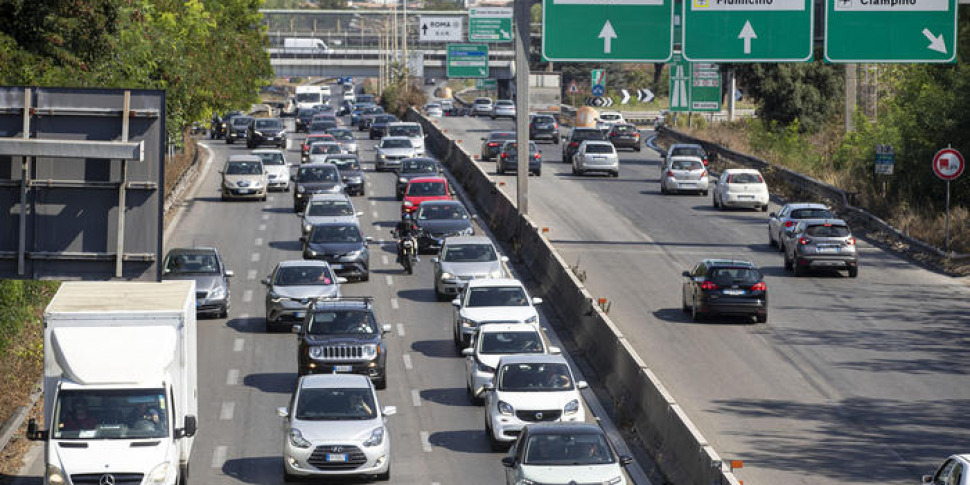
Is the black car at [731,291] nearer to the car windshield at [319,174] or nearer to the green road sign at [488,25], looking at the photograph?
the car windshield at [319,174]

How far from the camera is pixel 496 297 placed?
32.8 meters

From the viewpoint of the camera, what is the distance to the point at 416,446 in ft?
82.8

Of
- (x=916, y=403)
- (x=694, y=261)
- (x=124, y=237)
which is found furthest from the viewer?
(x=694, y=261)

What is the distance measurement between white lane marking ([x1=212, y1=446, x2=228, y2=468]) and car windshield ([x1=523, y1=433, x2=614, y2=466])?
5922 mm

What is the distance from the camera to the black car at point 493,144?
69.9 metres

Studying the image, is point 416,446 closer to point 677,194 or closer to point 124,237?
point 124,237

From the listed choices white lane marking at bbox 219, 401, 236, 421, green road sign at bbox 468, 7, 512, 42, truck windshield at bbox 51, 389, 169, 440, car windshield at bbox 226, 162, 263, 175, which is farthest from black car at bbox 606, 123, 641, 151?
truck windshield at bbox 51, 389, 169, 440

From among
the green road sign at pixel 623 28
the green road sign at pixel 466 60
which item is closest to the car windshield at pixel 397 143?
the green road sign at pixel 623 28

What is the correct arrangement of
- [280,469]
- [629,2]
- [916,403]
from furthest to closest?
[629,2], [916,403], [280,469]

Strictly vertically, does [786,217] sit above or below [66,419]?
above

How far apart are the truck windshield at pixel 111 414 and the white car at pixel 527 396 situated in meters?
6.14

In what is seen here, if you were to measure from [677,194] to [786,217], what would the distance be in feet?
48.0

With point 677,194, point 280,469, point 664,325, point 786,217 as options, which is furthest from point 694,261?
point 280,469

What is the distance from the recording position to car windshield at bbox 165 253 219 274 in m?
35.7
